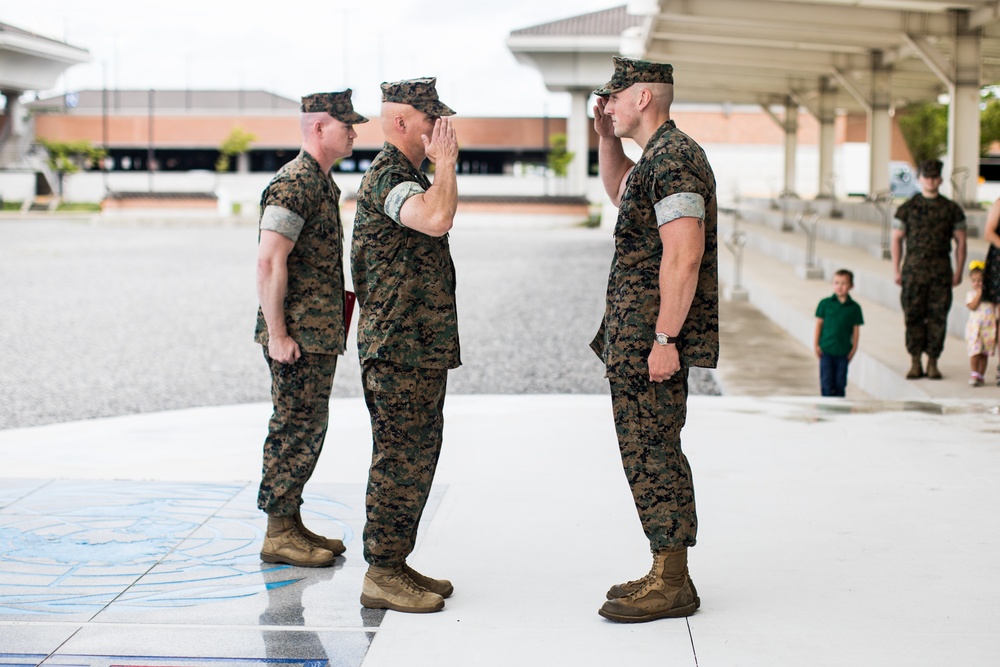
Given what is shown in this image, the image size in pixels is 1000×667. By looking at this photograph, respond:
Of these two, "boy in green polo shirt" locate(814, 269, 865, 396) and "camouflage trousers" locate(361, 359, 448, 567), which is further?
"boy in green polo shirt" locate(814, 269, 865, 396)

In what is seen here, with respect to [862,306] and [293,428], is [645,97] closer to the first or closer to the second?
[293,428]

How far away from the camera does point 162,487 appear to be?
253 inches

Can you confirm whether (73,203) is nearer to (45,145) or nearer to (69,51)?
(45,145)

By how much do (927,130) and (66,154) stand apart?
46320mm

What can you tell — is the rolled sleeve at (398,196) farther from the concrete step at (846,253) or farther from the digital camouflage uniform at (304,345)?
the concrete step at (846,253)

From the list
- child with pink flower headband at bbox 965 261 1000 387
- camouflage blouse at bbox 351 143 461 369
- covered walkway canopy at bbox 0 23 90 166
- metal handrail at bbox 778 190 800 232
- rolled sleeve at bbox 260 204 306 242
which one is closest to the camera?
camouflage blouse at bbox 351 143 461 369

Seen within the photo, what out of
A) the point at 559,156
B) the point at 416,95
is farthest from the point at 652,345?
the point at 559,156

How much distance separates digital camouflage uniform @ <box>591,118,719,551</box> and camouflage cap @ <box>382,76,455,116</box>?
0.74 meters

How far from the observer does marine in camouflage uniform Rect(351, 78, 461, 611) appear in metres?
4.41

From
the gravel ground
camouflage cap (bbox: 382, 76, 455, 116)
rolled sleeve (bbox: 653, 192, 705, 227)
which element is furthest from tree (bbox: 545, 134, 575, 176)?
rolled sleeve (bbox: 653, 192, 705, 227)

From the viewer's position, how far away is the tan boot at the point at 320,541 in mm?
5160

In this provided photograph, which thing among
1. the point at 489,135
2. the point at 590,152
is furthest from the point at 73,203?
the point at 590,152

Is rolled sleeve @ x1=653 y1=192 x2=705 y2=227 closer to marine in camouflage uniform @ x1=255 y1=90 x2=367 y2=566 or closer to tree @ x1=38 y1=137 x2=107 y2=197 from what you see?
marine in camouflage uniform @ x1=255 y1=90 x2=367 y2=566

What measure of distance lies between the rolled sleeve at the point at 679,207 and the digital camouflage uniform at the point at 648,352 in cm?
7
